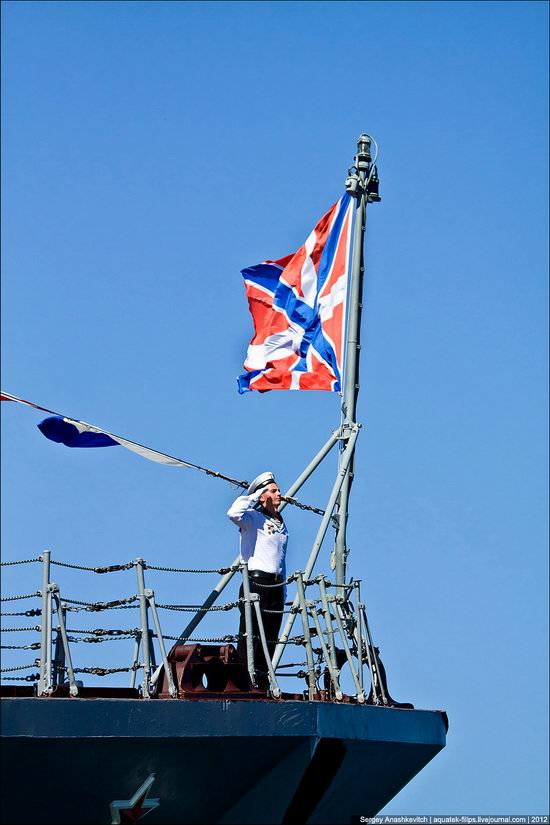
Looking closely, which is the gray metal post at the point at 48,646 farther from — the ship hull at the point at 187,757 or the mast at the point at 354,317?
the mast at the point at 354,317

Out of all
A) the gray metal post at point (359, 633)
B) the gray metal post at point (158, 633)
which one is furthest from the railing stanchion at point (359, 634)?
the gray metal post at point (158, 633)

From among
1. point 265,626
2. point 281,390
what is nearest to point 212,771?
point 265,626

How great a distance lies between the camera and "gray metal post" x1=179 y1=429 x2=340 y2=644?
1525 centimetres

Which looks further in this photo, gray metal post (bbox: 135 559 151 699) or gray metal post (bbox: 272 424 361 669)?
gray metal post (bbox: 272 424 361 669)

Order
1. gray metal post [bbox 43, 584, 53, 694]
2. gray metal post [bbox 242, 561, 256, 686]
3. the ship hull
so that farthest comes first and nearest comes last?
1. gray metal post [bbox 242, 561, 256, 686]
2. gray metal post [bbox 43, 584, 53, 694]
3. the ship hull

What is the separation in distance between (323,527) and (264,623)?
187 centimetres

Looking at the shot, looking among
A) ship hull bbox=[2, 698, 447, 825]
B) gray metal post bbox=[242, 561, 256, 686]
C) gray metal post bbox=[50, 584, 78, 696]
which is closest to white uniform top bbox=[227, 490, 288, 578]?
gray metal post bbox=[242, 561, 256, 686]

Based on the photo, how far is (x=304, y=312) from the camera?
1836cm

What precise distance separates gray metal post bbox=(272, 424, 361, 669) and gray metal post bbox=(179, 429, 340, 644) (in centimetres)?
21

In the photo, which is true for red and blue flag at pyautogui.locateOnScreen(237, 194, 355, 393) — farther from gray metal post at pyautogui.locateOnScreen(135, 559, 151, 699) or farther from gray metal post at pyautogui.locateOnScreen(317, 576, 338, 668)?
gray metal post at pyautogui.locateOnScreen(135, 559, 151, 699)

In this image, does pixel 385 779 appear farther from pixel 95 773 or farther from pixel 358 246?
pixel 358 246

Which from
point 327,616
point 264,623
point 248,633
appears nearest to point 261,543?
point 264,623

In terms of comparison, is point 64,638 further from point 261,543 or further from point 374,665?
point 374,665

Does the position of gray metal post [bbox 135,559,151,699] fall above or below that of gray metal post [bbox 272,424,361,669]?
below
